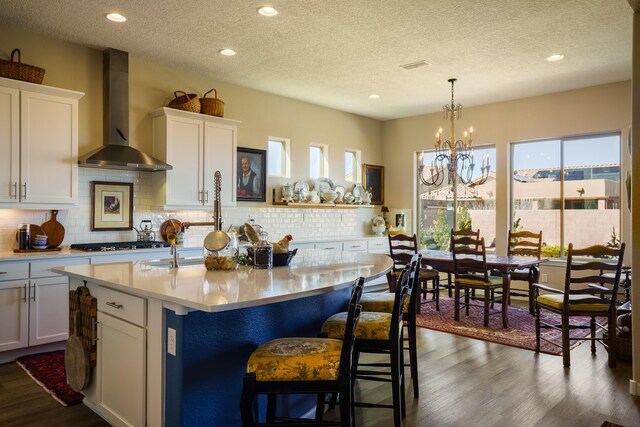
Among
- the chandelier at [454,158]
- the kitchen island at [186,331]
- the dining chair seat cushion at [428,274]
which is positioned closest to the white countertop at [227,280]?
the kitchen island at [186,331]

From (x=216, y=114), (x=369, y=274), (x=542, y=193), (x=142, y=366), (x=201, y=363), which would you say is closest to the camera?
(x=201, y=363)

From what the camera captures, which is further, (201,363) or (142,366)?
(142,366)

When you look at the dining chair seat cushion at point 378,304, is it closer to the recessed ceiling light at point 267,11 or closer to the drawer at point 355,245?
the recessed ceiling light at point 267,11

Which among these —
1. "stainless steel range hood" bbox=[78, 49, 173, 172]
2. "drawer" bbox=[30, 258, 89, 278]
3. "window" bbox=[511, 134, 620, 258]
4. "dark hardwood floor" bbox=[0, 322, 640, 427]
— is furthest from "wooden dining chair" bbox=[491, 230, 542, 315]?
"drawer" bbox=[30, 258, 89, 278]

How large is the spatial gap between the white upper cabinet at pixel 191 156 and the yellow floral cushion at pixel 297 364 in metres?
3.49

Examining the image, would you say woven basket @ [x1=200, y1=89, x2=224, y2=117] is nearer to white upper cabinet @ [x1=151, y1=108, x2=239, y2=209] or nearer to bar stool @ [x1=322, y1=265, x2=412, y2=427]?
white upper cabinet @ [x1=151, y1=108, x2=239, y2=209]

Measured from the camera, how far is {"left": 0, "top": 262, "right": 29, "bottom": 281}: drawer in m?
3.79

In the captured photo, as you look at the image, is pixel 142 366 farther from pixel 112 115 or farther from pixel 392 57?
pixel 392 57

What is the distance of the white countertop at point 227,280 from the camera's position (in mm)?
1935

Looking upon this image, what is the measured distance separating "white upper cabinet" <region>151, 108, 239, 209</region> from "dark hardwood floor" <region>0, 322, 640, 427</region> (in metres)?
2.22

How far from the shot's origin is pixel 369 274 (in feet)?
8.71

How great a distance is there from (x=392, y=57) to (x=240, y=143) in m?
2.35

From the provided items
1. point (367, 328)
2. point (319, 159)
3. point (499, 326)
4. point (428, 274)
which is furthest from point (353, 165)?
point (367, 328)

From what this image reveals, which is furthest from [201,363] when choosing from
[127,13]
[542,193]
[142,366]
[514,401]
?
[542,193]
